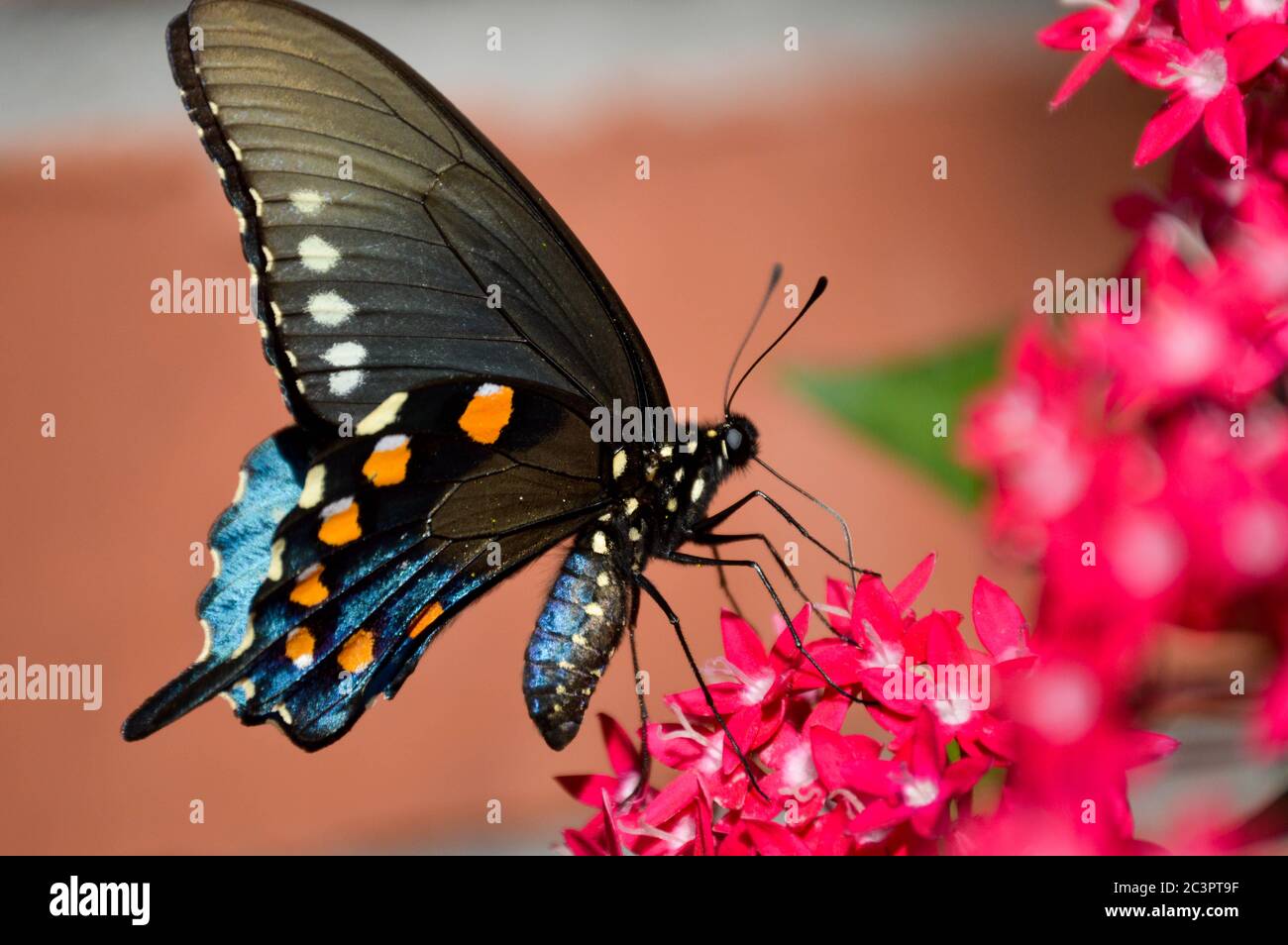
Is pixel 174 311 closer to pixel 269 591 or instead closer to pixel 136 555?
pixel 136 555

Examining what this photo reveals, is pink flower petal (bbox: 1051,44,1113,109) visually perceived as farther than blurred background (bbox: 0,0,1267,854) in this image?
No

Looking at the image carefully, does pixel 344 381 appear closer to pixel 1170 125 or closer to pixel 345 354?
pixel 345 354

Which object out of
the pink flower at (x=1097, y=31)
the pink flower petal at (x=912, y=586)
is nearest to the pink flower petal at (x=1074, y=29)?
the pink flower at (x=1097, y=31)

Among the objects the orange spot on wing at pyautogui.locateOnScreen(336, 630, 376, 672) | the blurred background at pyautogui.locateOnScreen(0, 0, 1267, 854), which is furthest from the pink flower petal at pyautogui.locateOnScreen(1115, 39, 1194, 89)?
the blurred background at pyautogui.locateOnScreen(0, 0, 1267, 854)

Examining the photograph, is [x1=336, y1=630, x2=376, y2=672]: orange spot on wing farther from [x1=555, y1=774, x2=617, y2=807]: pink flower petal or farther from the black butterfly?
[x1=555, y1=774, x2=617, y2=807]: pink flower petal

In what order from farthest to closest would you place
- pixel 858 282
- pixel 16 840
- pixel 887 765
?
1. pixel 858 282
2. pixel 16 840
3. pixel 887 765

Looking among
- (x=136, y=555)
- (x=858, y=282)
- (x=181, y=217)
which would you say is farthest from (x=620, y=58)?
(x=136, y=555)
